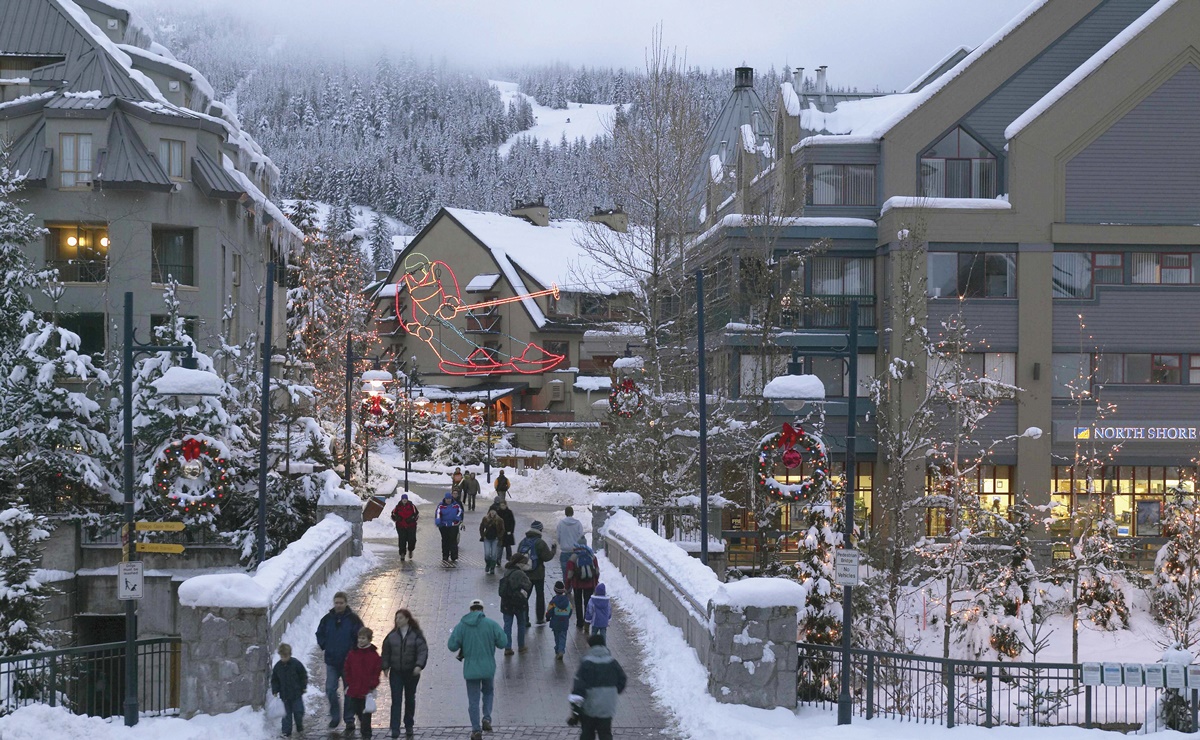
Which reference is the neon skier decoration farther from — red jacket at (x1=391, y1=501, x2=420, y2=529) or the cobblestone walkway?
the cobblestone walkway

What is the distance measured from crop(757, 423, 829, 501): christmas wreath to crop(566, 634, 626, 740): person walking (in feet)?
28.5

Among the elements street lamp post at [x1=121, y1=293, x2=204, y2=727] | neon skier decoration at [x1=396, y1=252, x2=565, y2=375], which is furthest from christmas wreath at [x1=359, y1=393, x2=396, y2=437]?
neon skier decoration at [x1=396, y1=252, x2=565, y2=375]

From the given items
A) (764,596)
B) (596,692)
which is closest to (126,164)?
(764,596)

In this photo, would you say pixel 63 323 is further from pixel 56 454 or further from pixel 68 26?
pixel 68 26

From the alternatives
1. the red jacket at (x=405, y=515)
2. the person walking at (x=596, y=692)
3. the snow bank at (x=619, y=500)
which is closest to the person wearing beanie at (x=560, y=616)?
the person walking at (x=596, y=692)

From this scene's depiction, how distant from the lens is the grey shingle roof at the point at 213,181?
38531 millimetres

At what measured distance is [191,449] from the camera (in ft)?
78.3

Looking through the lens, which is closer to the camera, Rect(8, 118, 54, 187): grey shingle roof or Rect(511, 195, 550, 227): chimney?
Rect(8, 118, 54, 187): grey shingle roof

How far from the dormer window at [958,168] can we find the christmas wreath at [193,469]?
A: 24.5m

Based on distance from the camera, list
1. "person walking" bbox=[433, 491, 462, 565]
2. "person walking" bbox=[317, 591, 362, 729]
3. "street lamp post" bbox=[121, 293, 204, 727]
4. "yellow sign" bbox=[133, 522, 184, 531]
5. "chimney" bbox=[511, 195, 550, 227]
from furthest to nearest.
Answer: "chimney" bbox=[511, 195, 550, 227] < "person walking" bbox=[433, 491, 462, 565] < "yellow sign" bbox=[133, 522, 184, 531] < "person walking" bbox=[317, 591, 362, 729] < "street lamp post" bbox=[121, 293, 204, 727]

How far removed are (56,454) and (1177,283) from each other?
108 ft

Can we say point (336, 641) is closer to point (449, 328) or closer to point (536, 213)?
point (449, 328)

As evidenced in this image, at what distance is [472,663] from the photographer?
49.4 ft

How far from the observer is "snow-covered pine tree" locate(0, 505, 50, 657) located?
72.1ft
